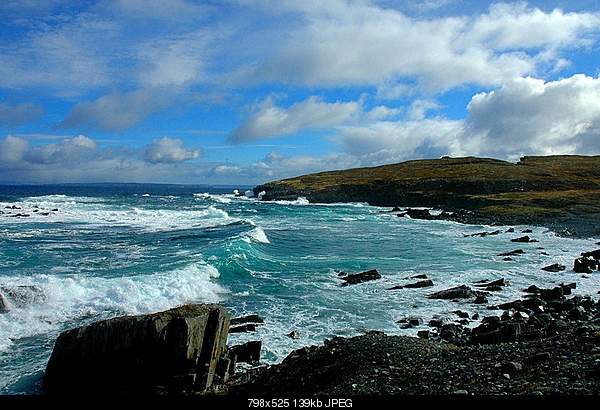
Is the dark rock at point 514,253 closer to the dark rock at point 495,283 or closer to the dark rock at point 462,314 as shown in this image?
the dark rock at point 495,283

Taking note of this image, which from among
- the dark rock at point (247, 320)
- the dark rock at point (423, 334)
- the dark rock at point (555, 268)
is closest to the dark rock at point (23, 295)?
the dark rock at point (247, 320)

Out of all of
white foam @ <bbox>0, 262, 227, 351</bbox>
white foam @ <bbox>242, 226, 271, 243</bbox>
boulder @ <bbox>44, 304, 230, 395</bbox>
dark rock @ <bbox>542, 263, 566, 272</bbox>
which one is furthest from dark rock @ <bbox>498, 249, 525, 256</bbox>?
boulder @ <bbox>44, 304, 230, 395</bbox>

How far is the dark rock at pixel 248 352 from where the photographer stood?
17.2m

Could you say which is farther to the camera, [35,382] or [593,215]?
[593,215]

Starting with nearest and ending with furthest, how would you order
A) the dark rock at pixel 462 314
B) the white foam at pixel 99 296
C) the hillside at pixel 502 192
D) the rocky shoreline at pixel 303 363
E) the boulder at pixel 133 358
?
the rocky shoreline at pixel 303 363 < the boulder at pixel 133 358 < the white foam at pixel 99 296 < the dark rock at pixel 462 314 < the hillside at pixel 502 192

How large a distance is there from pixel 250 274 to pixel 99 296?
1043 centimetres

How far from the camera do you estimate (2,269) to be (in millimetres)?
32031

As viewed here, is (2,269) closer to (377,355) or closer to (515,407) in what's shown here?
(377,355)

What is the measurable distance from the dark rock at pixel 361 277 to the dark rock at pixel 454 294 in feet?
17.2

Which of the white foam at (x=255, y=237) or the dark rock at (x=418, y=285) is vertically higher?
the white foam at (x=255, y=237)


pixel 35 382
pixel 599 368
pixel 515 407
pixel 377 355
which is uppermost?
pixel 515 407

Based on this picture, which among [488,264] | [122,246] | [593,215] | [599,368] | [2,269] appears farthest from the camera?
[593,215]

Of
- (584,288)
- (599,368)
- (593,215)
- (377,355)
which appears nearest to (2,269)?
(377,355)

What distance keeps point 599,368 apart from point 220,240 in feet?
131
